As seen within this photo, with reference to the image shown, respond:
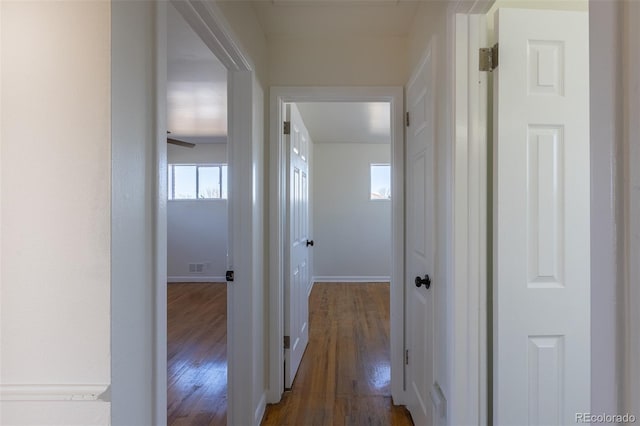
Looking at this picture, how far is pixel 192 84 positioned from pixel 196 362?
97.2 inches

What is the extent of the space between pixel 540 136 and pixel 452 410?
109 centimetres

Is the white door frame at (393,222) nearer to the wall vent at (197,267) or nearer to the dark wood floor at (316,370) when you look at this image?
the dark wood floor at (316,370)

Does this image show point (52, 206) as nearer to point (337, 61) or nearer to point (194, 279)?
point (337, 61)

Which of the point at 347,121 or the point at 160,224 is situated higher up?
the point at 347,121

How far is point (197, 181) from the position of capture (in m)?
5.43

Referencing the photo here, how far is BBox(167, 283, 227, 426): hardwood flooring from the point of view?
1959 mm

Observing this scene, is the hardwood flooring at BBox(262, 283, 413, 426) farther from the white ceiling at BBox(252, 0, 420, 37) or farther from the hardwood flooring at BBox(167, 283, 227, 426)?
the white ceiling at BBox(252, 0, 420, 37)

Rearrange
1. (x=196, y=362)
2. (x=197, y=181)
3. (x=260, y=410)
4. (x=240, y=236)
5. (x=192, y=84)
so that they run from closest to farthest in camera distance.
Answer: (x=240, y=236) < (x=260, y=410) < (x=196, y=362) < (x=192, y=84) < (x=197, y=181)

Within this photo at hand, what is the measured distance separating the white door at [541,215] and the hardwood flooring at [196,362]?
1712 mm

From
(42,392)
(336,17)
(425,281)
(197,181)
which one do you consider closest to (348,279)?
(197,181)

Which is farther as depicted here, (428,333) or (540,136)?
(428,333)
